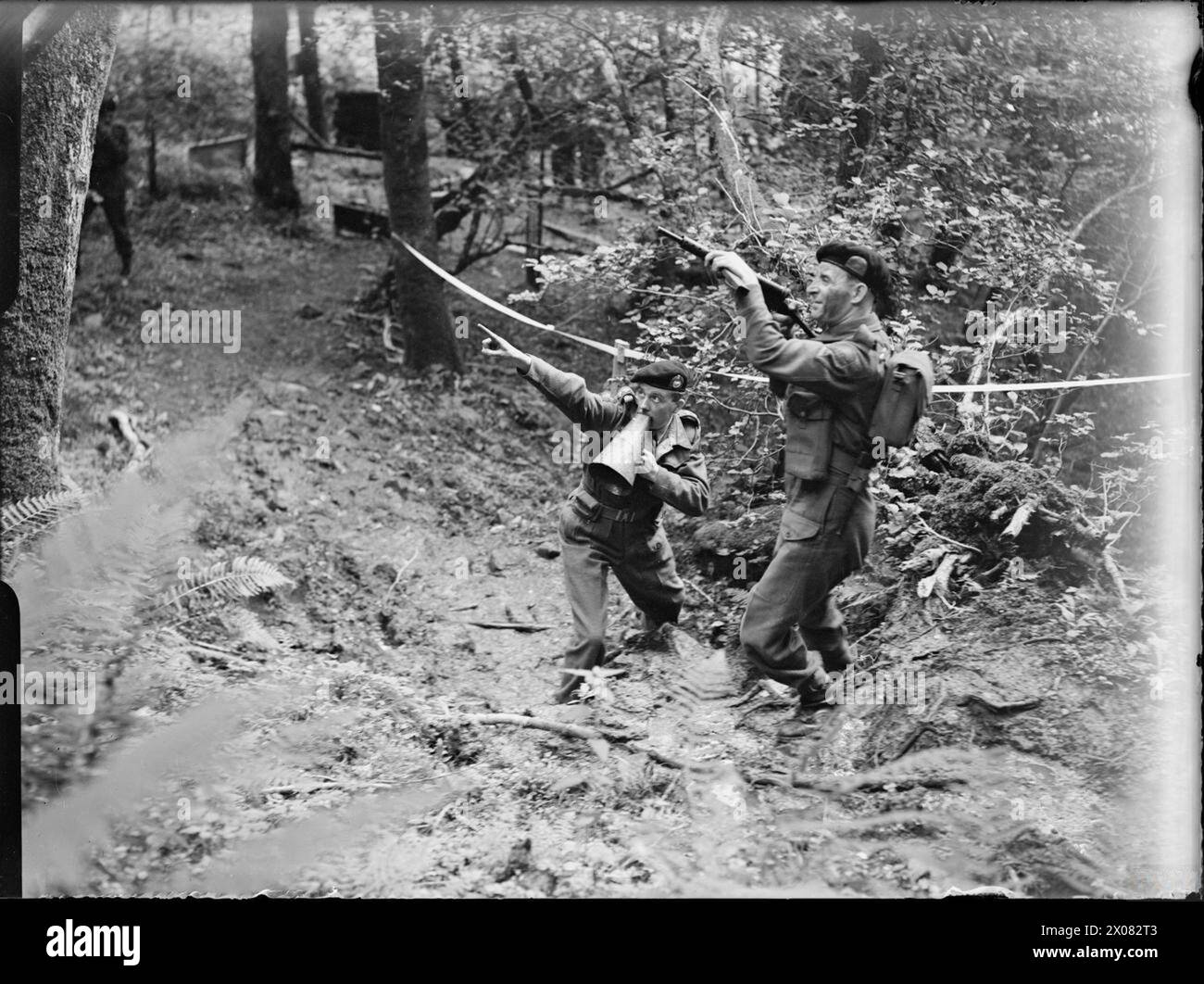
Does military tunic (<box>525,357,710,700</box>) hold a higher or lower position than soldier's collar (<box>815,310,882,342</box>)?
lower

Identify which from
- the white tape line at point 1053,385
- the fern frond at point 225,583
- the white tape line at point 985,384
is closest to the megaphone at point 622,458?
the white tape line at point 985,384

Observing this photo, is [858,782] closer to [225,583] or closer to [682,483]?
[682,483]

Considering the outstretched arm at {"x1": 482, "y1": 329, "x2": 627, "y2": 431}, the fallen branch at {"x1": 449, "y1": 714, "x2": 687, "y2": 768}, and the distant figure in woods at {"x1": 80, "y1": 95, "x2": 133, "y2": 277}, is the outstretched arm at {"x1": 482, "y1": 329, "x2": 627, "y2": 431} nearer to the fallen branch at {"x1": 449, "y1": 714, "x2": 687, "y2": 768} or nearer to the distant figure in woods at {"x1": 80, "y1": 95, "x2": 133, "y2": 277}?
the fallen branch at {"x1": 449, "y1": 714, "x2": 687, "y2": 768}

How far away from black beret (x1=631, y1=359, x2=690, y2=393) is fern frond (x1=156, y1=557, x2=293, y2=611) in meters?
1.93

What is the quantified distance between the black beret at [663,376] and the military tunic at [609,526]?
0.13m

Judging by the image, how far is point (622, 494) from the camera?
185 inches

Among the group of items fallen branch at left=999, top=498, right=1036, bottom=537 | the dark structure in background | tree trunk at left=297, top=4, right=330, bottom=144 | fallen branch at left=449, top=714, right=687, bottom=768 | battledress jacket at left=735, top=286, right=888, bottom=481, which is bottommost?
fallen branch at left=449, top=714, right=687, bottom=768

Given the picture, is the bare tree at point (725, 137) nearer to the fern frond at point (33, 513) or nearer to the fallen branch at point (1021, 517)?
the fallen branch at point (1021, 517)

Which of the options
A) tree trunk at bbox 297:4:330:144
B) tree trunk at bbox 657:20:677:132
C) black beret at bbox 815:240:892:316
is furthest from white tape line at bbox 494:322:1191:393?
tree trunk at bbox 297:4:330:144

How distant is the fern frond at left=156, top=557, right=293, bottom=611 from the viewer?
4730 mm

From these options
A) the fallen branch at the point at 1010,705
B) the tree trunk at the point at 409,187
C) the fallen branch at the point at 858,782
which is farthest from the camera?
the tree trunk at the point at 409,187

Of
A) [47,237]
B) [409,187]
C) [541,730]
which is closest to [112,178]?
[47,237]

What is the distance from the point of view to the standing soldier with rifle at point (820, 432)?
13.5ft
